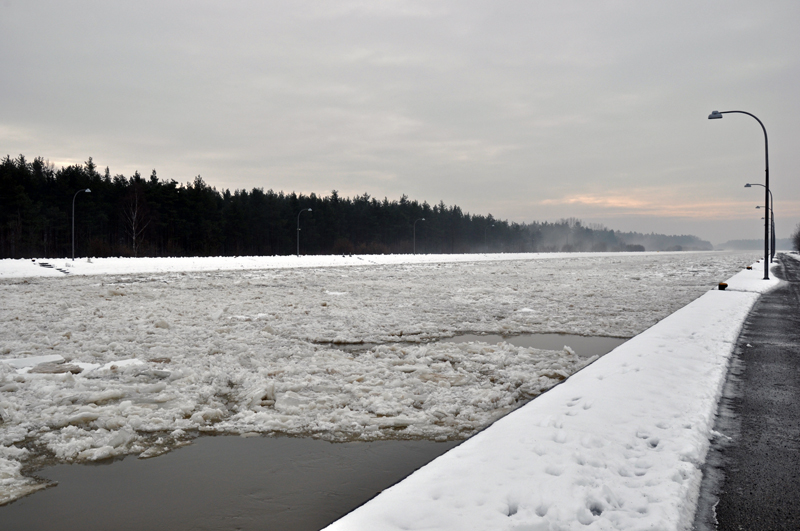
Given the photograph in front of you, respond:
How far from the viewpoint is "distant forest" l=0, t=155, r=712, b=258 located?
2618 inches

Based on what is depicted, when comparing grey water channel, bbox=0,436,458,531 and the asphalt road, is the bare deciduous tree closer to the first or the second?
grey water channel, bbox=0,436,458,531

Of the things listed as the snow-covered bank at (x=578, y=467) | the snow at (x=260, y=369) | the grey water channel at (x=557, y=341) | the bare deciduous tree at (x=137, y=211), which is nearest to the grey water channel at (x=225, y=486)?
the snow at (x=260, y=369)

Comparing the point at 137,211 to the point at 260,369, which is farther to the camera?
the point at 137,211

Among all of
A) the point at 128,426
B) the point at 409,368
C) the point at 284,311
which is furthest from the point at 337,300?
the point at 128,426

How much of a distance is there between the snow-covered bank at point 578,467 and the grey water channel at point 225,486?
0.60m

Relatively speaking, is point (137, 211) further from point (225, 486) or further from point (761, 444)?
point (761, 444)

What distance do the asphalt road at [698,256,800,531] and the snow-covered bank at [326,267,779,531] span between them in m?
0.22

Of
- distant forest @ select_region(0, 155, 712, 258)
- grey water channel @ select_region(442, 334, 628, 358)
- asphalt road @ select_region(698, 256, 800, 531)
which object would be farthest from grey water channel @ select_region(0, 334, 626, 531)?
distant forest @ select_region(0, 155, 712, 258)

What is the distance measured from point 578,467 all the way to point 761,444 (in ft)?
6.83

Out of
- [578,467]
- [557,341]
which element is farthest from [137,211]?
[578,467]

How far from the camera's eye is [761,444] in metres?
4.65

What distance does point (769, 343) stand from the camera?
31.5 feet

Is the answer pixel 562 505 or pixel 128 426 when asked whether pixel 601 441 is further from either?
pixel 128 426

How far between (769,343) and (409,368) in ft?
23.8
